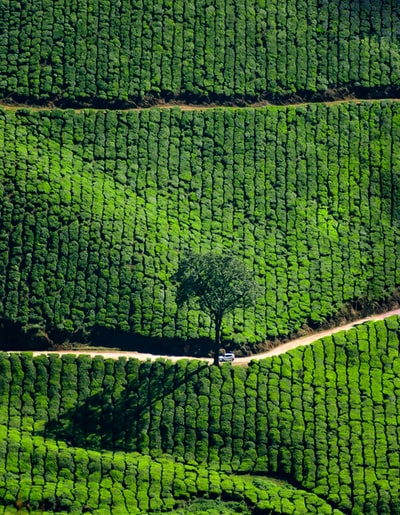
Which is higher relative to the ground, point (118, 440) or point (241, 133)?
point (241, 133)

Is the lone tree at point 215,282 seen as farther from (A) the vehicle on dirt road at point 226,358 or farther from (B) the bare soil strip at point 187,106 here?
(B) the bare soil strip at point 187,106

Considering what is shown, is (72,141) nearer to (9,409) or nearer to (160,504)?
(9,409)

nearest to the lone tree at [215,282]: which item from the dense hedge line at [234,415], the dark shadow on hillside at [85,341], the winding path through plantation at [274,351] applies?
the dark shadow on hillside at [85,341]

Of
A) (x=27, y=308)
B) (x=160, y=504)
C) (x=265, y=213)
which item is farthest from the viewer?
(x=265, y=213)

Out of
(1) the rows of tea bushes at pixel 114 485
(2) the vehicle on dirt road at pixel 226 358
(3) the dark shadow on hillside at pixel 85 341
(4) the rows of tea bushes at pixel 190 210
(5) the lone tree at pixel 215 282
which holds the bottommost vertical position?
(1) the rows of tea bushes at pixel 114 485

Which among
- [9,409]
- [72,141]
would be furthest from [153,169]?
[9,409]

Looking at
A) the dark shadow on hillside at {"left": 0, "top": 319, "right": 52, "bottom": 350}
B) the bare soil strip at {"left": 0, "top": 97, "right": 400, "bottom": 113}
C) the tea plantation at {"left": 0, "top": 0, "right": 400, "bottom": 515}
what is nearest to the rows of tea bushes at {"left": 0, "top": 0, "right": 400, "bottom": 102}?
the tea plantation at {"left": 0, "top": 0, "right": 400, "bottom": 515}

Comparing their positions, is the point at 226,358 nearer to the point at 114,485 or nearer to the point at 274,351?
the point at 274,351
